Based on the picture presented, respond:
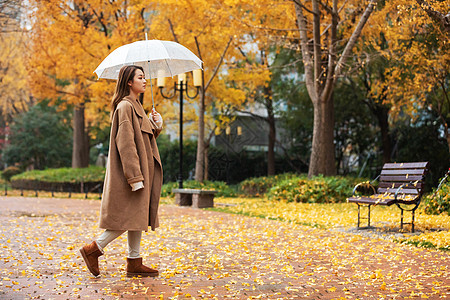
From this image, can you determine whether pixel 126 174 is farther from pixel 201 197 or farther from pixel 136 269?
pixel 201 197

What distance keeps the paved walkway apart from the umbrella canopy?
82.5 inches

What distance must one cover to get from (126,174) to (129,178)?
5cm

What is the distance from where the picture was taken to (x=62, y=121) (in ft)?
87.5

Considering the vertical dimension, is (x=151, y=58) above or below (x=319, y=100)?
below

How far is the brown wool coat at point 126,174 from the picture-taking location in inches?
189

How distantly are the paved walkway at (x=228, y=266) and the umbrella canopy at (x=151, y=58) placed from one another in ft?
6.88

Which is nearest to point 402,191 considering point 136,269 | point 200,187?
point 136,269

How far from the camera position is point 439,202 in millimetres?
10242

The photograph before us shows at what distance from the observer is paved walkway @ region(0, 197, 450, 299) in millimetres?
4441

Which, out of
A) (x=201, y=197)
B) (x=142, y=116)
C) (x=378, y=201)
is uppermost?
(x=142, y=116)

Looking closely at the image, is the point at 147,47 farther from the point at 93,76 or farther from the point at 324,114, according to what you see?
the point at 93,76

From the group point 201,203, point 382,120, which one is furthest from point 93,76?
point 382,120

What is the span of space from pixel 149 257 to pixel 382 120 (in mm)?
14955

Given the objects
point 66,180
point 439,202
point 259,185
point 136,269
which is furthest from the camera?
point 66,180
